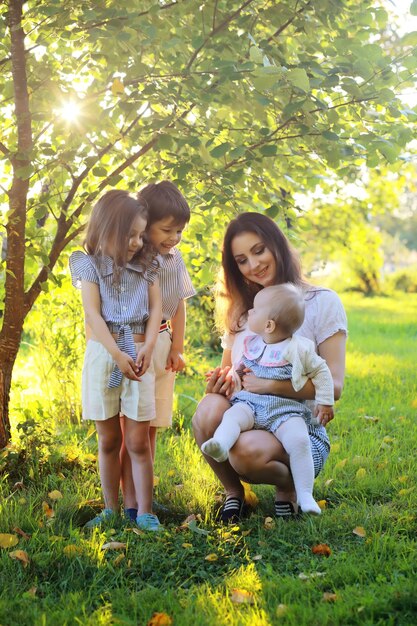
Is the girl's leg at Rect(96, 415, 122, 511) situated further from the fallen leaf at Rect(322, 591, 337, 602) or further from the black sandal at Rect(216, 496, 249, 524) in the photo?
the fallen leaf at Rect(322, 591, 337, 602)

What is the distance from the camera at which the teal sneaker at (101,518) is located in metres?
3.17

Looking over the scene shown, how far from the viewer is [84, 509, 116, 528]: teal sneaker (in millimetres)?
3169

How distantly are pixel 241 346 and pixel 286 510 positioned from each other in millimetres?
771

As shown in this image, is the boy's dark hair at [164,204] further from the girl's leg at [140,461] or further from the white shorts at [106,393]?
the girl's leg at [140,461]

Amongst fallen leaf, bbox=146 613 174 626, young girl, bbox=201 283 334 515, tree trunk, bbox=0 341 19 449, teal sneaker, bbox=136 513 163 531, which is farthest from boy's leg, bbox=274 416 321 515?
tree trunk, bbox=0 341 19 449

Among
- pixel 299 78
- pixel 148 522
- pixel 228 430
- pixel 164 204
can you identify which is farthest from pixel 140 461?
pixel 299 78

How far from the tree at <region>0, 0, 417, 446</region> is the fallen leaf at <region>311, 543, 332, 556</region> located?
1569 millimetres

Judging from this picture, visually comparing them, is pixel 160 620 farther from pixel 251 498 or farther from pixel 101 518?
pixel 251 498

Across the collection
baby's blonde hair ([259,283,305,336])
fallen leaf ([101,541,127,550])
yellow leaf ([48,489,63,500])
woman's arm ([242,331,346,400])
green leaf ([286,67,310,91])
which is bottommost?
fallen leaf ([101,541,127,550])

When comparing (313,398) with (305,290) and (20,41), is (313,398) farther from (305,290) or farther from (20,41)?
(20,41)

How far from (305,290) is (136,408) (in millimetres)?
956

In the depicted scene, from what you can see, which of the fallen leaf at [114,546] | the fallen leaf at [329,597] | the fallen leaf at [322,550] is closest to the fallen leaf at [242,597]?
the fallen leaf at [329,597]

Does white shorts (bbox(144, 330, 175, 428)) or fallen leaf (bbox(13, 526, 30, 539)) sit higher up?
white shorts (bbox(144, 330, 175, 428))

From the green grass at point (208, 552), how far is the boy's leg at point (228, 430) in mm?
350
